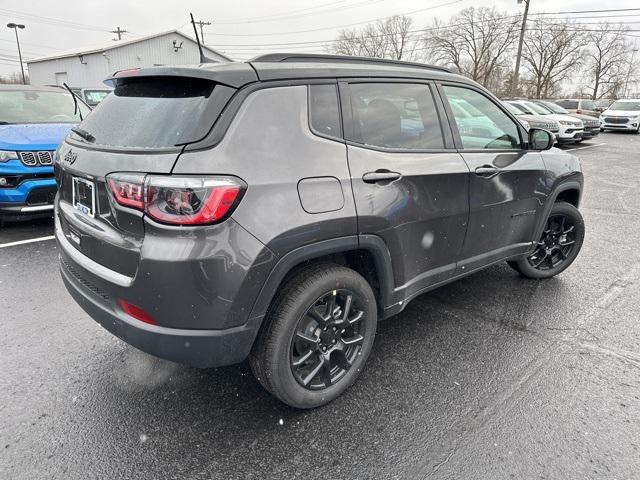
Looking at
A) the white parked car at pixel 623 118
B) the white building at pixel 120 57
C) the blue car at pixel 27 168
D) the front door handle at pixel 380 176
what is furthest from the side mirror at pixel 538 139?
the white building at pixel 120 57

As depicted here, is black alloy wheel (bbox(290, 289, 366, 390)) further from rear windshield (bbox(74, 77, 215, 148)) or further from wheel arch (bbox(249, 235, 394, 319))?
rear windshield (bbox(74, 77, 215, 148))

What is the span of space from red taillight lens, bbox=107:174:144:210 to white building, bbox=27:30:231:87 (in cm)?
3331

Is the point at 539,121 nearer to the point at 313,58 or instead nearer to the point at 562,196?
the point at 562,196

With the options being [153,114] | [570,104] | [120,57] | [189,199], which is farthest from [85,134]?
[120,57]

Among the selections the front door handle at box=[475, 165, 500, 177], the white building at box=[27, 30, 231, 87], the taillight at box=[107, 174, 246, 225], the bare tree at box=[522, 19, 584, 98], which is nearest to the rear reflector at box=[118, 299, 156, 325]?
the taillight at box=[107, 174, 246, 225]

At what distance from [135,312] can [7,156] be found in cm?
411

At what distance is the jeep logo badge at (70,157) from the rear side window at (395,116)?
1471 mm

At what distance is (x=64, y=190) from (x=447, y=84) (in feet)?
8.19

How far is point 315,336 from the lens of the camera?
234 centimetres

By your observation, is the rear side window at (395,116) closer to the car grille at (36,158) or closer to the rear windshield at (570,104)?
the car grille at (36,158)

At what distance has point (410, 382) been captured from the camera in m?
2.67

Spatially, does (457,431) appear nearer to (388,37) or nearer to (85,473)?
(85,473)

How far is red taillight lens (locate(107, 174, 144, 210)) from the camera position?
1885mm

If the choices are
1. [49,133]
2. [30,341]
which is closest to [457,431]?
[30,341]
